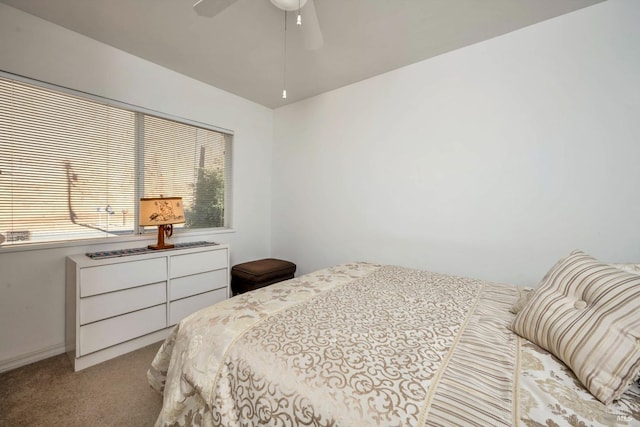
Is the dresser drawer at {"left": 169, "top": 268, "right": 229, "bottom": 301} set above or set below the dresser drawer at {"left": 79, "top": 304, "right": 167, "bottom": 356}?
above

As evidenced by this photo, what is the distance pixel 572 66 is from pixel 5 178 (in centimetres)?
412

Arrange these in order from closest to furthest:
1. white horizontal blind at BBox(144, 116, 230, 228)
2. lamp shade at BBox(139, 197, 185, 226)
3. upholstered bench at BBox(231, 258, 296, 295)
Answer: lamp shade at BBox(139, 197, 185, 226)
white horizontal blind at BBox(144, 116, 230, 228)
upholstered bench at BBox(231, 258, 296, 295)

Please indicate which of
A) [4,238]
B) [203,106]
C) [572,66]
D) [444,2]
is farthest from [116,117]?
[572,66]

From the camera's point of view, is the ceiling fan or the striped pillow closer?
the striped pillow

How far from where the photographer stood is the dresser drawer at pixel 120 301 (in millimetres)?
1763

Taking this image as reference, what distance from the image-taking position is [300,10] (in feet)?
4.81

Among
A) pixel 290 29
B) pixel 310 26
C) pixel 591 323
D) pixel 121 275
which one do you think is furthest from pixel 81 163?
pixel 591 323

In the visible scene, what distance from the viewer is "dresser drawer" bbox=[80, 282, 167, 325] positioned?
1.76m

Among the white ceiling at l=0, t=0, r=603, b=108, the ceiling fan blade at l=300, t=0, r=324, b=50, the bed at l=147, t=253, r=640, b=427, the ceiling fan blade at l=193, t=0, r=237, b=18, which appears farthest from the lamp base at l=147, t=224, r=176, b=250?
the ceiling fan blade at l=300, t=0, r=324, b=50

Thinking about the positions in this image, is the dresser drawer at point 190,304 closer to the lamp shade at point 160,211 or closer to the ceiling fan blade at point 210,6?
the lamp shade at point 160,211

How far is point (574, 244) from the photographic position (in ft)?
5.69

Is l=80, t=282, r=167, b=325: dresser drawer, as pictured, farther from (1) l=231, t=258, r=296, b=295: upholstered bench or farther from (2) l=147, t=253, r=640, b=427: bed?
(2) l=147, t=253, r=640, b=427: bed

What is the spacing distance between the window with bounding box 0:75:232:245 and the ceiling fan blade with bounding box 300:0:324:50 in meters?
1.74

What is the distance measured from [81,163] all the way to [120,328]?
1.41 metres
